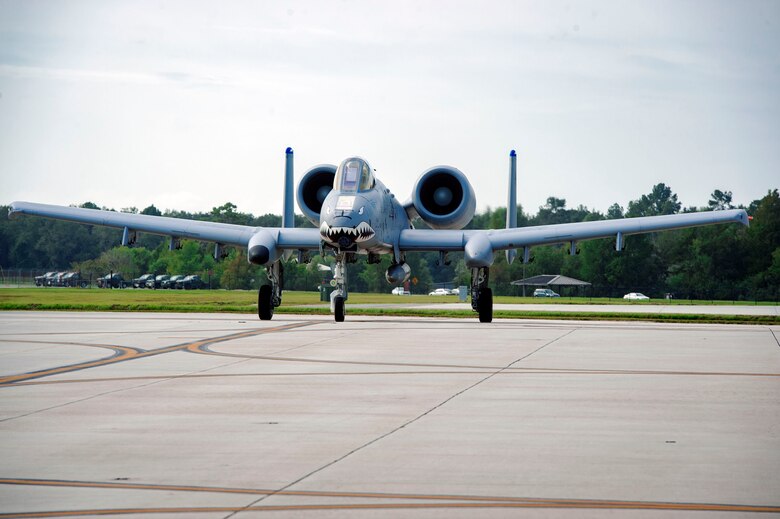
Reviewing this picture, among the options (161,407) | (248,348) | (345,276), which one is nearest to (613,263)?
(345,276)

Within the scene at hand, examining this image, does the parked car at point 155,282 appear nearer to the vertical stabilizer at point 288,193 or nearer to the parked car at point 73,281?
the parked car at point 73,281

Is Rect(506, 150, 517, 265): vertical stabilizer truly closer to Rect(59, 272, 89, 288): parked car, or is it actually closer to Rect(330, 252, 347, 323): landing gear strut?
Rect(330, 252, 347, 323): landing gear strut

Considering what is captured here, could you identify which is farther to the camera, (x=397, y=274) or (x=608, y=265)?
→ (x=608, y=265)

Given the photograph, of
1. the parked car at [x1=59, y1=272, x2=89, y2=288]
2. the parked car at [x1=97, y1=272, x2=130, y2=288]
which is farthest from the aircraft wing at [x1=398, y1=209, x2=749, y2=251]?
the parked car at [x1=59, y1=272, x2=89, y2=288]

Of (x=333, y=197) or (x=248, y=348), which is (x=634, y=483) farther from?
(x=333, y=197)

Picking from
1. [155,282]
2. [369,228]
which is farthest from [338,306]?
[155,282]

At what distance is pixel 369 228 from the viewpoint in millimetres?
28531

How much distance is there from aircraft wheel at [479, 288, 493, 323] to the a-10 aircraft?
33mm

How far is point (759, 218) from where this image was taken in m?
104

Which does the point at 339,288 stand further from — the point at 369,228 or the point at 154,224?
the point at 154,224

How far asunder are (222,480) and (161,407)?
13.7ft

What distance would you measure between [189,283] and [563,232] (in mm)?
75508

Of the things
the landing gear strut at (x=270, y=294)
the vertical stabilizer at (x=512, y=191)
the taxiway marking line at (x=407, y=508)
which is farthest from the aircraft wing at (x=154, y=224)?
the taxiway marking line at (x=407, y=508)

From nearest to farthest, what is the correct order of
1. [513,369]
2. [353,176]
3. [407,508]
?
[407,508]
[513,369]
[353,176]
